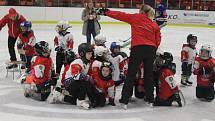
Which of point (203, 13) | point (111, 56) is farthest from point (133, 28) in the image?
point (203, 13)

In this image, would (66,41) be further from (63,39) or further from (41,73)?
(41,73)

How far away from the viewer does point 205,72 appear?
5973mm

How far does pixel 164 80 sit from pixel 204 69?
2.36 feet

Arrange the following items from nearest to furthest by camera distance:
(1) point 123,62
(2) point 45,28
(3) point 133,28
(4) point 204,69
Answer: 1. (3) point 133,28
2. (4) point 204,69
3. (1) point 123,62
4. (2) point 45,28

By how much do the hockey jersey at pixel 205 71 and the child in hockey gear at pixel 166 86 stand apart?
1.59 ft

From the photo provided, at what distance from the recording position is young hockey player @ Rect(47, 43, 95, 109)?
5.31 metres

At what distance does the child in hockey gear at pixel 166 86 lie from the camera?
18.4ft

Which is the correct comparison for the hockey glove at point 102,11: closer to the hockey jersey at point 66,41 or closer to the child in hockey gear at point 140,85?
the child in hockey gear at point 140,85

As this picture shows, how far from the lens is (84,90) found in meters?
5.35

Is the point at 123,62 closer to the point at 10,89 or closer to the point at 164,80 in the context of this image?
the point at 164,80

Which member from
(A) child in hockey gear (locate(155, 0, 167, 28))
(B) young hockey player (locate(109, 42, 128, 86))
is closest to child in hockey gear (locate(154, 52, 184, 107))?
(B) young hockey player (locate(109, 42, 128, 86))

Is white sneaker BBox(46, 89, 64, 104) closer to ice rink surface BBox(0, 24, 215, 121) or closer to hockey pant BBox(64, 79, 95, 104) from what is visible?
ice rink surface BBox(0, 24, 215, 121)

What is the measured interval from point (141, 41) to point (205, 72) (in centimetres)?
117

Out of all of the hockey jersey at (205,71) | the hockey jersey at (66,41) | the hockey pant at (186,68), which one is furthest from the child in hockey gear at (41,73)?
the hockey pant at (186,68)
